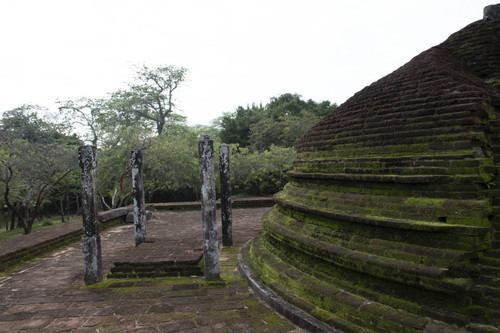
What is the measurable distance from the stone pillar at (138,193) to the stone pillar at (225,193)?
1.75 m

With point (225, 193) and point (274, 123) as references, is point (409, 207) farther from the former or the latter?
point (274, 123)

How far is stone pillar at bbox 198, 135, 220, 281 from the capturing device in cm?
478

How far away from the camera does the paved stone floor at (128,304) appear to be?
Answer: 11.7 ft

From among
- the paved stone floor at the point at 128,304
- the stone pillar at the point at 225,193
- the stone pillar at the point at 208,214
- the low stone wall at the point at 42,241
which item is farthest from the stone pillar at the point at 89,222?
the stone pillar at the point at 225,193

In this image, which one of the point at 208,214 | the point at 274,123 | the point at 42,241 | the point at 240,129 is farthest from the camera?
the point at 240,129

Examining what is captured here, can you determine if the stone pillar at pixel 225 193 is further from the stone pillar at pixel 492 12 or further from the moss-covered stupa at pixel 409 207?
the stone pillar at pixel 492 12

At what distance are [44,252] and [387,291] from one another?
7.30 meters

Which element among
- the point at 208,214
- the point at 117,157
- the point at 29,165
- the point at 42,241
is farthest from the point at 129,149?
the point at 208,214

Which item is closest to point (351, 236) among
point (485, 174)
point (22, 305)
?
point (485, 174)

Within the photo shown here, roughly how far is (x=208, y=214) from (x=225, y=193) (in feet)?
6.72

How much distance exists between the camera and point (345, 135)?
14.4ft

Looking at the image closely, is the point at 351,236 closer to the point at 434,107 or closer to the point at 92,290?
the point at 434,107

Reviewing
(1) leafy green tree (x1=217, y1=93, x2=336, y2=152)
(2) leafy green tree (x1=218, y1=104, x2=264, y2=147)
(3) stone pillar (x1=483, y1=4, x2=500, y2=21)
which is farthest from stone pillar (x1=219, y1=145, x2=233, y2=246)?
(2) leafy green tree (x1=218, y1=104, x2=264, y2=147)

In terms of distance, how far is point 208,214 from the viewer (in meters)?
4.80
